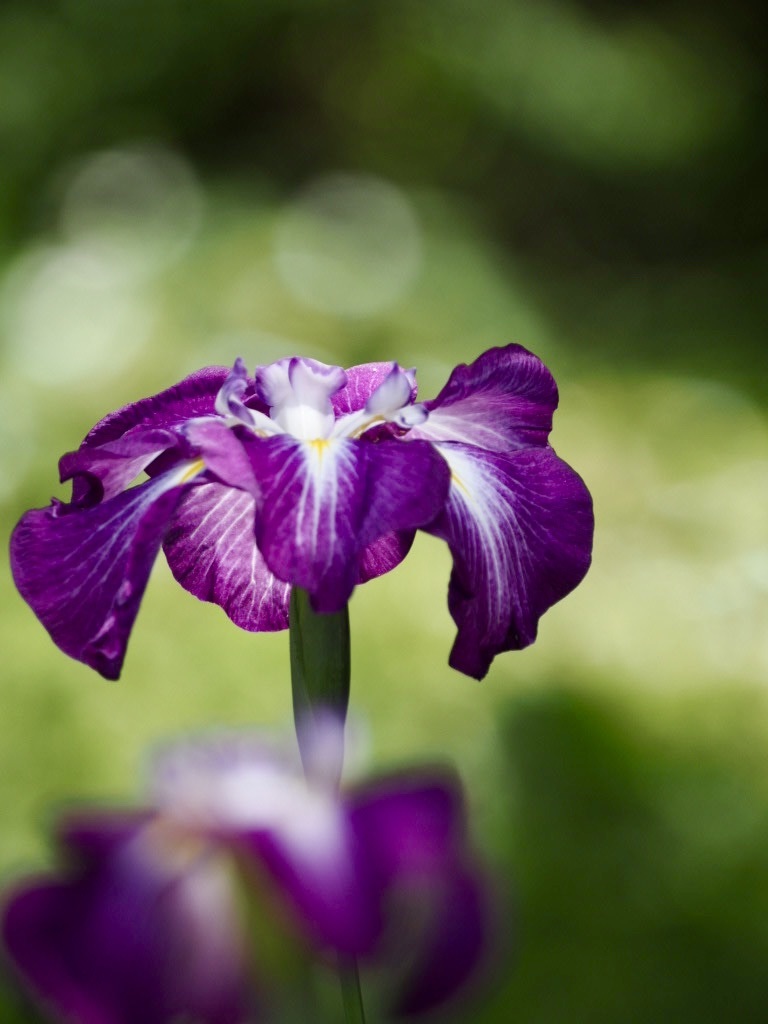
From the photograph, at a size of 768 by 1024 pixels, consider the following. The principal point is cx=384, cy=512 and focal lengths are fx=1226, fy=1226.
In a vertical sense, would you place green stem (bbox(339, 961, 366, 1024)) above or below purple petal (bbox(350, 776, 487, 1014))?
below

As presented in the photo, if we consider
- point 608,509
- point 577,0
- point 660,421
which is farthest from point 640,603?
point 577,0

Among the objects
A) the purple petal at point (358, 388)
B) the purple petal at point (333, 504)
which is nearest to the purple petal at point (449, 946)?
the purple petal at point (333, 504)

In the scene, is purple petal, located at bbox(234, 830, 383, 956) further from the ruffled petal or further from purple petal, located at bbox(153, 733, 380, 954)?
the ruffled petal

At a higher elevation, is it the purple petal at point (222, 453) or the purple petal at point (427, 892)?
the purple petal at point (222, 453)

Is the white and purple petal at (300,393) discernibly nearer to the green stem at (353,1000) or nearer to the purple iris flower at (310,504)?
the purple iris flower at (310,504)

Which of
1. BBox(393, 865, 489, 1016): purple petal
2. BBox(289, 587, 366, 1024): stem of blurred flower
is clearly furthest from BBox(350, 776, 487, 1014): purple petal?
BBox(289, 587, 366, 1024): stem of blurred flower

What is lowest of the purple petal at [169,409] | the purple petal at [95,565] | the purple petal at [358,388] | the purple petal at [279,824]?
the purple petal at [279,824]

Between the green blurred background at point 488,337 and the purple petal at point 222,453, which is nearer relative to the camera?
the purple petal at point 222,453
